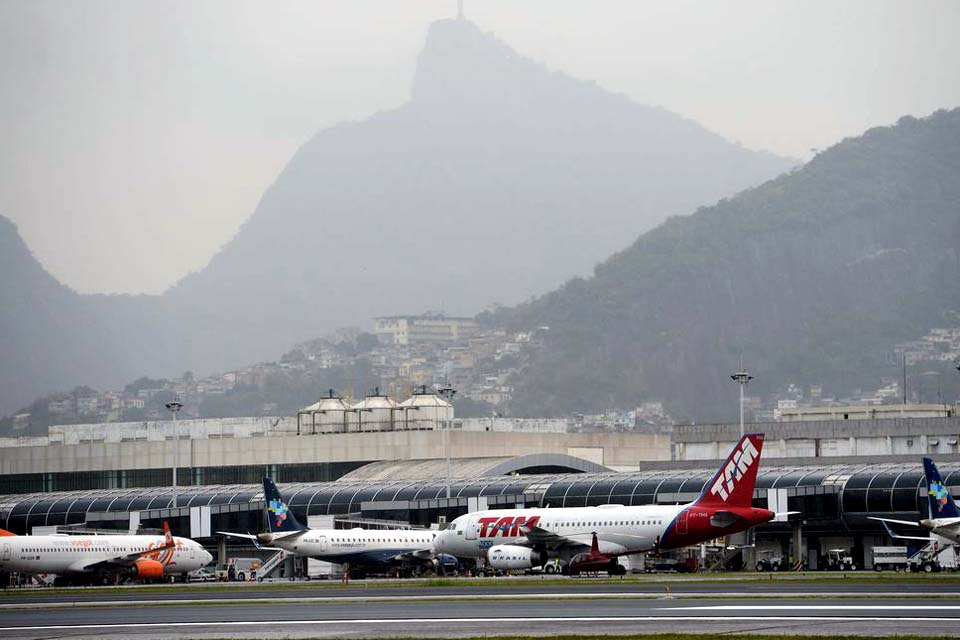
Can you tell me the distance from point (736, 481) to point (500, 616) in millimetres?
33090

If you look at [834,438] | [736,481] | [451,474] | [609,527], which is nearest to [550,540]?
[609,527]

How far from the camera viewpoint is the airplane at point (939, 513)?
8512 centimetres

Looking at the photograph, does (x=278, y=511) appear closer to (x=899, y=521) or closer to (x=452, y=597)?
(x=452, y=597)

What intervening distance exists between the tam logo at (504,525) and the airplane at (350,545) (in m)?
6.44

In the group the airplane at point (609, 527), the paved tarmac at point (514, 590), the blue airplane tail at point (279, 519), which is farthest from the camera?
the blue airplane tail at point (279, 519)

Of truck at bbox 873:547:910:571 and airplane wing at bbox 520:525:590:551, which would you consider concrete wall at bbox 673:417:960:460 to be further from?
airplane wing at bbox 520:525:590:551

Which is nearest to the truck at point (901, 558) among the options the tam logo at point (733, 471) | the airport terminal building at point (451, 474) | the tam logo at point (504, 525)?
the airport terminal building at point (451, 474)

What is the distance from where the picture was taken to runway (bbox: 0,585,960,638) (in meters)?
49.4

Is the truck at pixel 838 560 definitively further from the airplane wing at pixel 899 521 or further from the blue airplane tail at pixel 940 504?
the blue airplane tail at pixel 940 504

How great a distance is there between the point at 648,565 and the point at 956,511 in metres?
19.4

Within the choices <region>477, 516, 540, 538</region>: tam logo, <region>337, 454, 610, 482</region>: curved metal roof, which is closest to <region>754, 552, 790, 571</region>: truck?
<region>477, 516, 540, 538</region>: tam logo

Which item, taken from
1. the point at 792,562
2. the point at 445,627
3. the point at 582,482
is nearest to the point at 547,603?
the point at 445,627

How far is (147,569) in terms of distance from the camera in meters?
101

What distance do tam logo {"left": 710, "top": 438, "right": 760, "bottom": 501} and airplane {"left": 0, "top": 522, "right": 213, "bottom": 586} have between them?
37375 mm
